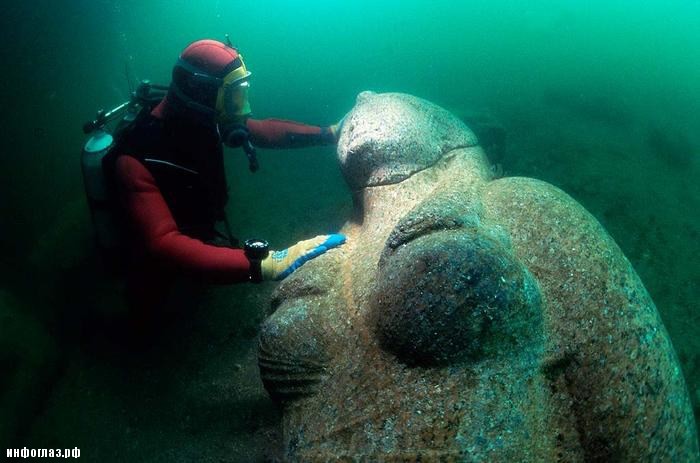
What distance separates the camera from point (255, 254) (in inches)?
126

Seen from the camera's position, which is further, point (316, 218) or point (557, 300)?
point (316, 218)

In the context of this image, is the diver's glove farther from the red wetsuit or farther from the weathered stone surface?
the weathered stone surface

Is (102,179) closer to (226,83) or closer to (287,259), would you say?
(226,83)

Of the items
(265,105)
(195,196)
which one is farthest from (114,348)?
(265,105)

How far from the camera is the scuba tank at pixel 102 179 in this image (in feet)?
11.6

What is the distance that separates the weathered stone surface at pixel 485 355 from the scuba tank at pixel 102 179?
82.1 inches

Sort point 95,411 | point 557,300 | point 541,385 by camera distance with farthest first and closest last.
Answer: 1. point 95,411
2. point 557,300
3. point 541,385

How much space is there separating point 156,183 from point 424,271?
253 cm

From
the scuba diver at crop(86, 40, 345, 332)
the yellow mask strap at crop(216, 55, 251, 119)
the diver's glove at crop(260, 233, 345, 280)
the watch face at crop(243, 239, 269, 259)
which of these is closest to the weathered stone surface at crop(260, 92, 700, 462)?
the diver's glove at crop(260, 233, 345, 280)

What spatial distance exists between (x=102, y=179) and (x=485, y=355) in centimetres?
353

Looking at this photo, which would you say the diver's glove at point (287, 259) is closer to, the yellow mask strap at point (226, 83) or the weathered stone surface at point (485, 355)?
the weathered stone surface at point (485, 355)

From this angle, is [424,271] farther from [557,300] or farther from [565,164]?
[565,164]

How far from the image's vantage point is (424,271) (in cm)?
227

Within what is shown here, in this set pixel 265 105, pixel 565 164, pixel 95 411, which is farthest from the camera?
pixel 265 105
